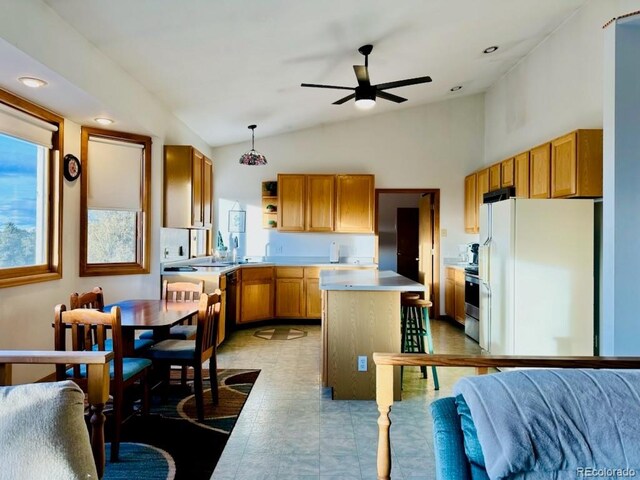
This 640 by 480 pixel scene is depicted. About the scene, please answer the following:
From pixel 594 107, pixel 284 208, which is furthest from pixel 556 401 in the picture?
pixel 284 208

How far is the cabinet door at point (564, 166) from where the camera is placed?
145 inches

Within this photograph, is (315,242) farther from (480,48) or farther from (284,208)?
(480,48)

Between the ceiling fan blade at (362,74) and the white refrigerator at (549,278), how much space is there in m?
1.65

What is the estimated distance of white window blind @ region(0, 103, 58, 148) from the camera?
283 centimetres

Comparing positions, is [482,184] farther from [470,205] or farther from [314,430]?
[314,430]

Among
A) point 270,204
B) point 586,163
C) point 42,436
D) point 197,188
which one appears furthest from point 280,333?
point 42,436

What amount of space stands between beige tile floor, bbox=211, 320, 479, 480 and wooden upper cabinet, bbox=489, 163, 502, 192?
2395mm

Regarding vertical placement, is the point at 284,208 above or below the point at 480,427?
above

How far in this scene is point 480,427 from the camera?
3.78 ft

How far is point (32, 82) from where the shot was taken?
8.84 feet

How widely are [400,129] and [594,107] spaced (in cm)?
278

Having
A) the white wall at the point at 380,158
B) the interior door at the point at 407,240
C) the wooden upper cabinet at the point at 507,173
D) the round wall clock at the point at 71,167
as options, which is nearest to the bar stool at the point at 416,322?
the wooden upper cabinet at the point at 507,173

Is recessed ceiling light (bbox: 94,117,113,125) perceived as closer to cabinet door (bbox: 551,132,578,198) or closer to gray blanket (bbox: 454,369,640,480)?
gray blanket (bbox: 454,369,640,480)

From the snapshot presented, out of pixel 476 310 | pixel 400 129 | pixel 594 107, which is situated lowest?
pixel 476 310
